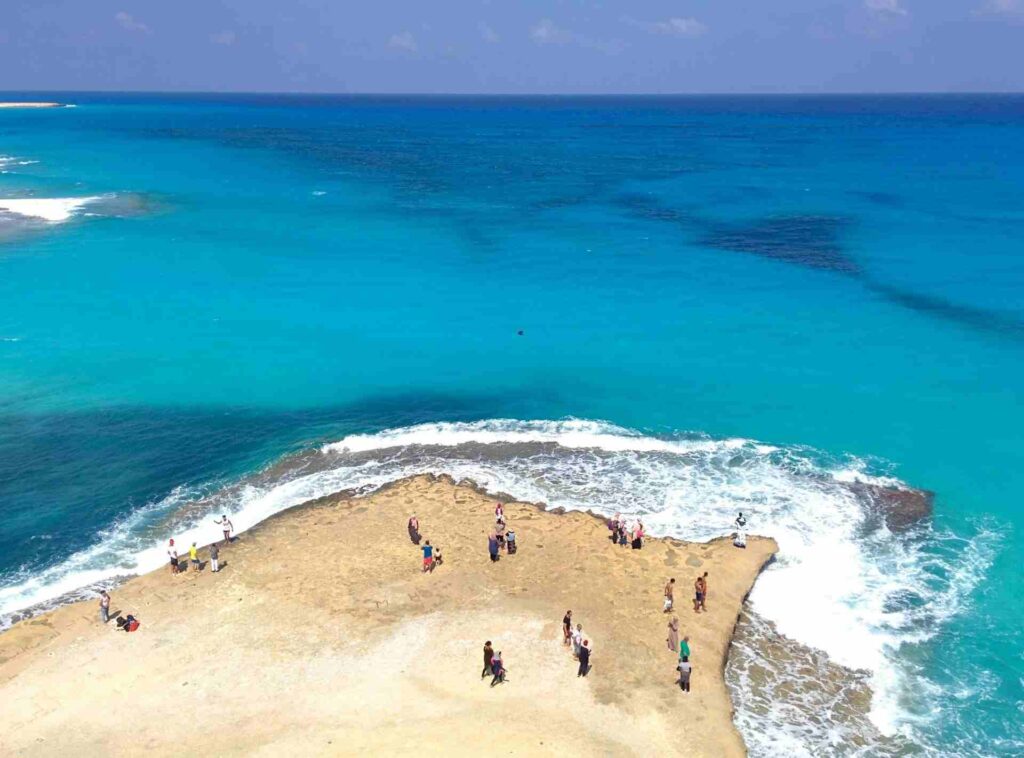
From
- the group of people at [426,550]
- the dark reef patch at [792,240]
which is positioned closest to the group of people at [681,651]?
the group of people at [426,550]

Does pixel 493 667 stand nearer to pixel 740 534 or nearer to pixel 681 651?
pixel 681 651

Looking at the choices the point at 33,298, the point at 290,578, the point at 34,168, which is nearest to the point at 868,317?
the point at 290,578

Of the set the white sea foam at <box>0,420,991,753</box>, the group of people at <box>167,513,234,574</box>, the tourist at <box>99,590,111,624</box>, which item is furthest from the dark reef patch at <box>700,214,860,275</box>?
the tourist at <box>99,590,111,624</box>

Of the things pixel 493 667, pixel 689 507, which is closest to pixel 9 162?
pixel 689 507

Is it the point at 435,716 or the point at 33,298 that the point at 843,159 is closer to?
the point at 33,298

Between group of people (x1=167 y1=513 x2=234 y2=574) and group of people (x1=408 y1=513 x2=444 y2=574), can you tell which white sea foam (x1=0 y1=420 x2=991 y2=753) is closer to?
group of people (x1=167 y1=513 x2=234 y2=574)
